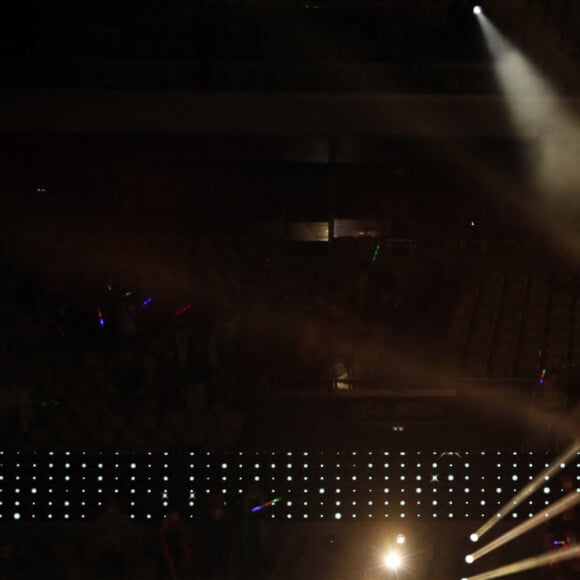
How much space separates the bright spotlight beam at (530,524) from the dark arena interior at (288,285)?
2 centimetres

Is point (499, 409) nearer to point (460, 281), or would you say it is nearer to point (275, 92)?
point (460, 281)

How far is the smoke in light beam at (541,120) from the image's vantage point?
6711 mm

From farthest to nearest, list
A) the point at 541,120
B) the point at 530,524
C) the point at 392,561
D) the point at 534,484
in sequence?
the point at 541,120
the point at 534,484
the point at 530,524
the point at 392,561

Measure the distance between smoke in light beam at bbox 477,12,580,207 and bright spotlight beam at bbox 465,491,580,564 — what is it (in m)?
2.88

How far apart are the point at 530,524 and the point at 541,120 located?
3.36 meters

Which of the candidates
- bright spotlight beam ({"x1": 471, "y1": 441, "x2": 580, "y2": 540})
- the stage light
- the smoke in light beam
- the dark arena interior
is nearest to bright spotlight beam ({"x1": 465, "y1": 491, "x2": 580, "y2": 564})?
the dark arena interior

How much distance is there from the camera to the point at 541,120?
671 centimetres

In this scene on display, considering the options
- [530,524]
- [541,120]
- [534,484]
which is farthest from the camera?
[541,120]

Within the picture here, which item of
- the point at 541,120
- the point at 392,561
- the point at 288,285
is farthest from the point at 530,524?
the point at 541,120

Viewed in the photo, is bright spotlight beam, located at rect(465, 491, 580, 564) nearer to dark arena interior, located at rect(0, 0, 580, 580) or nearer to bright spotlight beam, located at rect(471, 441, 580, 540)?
dark arena interior, located at rect(0, 0, 580, 580)

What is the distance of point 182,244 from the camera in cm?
695

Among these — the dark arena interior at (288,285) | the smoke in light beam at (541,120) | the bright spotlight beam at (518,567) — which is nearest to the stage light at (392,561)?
the dark arena interior at (288,285)

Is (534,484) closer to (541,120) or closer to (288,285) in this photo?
(288,285)

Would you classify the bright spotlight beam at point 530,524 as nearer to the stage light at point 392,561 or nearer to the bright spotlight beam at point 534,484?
the bright spotlight beam at point 534,484
